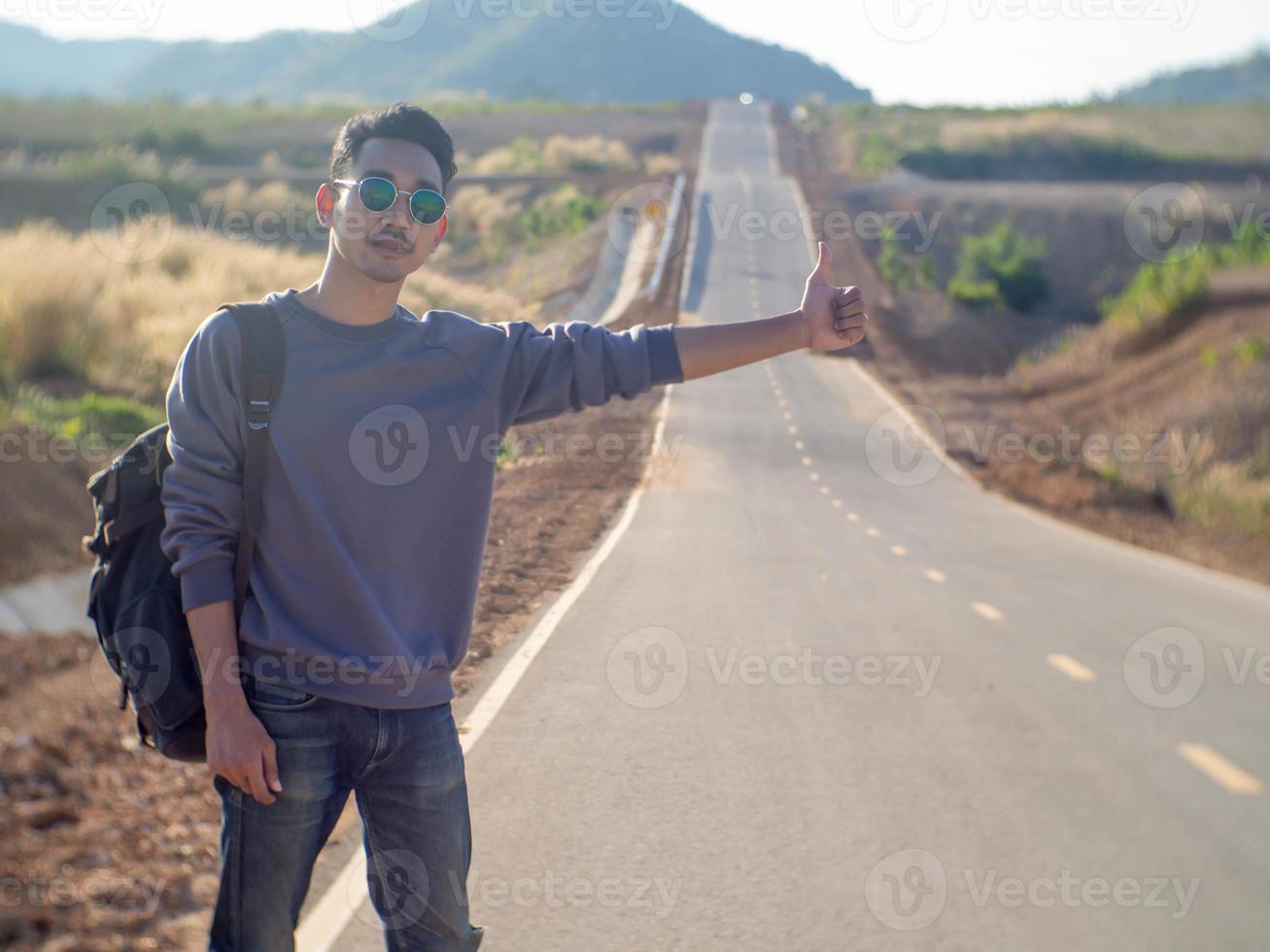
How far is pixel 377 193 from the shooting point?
9.67 ft

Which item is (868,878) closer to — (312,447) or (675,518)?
(312,447)

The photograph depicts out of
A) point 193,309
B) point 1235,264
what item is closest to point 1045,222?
point 1235,264

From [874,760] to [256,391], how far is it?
15.6 feet

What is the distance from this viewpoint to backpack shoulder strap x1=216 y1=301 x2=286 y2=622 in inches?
107

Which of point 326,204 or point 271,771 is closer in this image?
point 271,771

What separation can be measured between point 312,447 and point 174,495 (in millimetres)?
304

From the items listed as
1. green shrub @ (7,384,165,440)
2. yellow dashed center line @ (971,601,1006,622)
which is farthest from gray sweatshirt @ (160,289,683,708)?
green shrub @ (7,384,165,440)

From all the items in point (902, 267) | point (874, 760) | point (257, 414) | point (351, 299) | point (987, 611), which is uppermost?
point (351, 299)

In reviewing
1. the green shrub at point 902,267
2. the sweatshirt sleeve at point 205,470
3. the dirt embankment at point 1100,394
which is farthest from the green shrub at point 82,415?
the green shrub at point 902,267

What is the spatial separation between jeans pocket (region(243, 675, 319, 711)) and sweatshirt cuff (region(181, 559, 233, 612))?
227 millimetres

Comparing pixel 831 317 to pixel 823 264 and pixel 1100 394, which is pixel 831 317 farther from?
pixel 1100 394

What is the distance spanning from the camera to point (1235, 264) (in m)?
36.9

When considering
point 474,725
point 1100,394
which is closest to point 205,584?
point 474,725

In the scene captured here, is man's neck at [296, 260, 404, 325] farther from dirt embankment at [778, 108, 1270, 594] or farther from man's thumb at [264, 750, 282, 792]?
dirt embankment at [778, 108, 1270, 594]
